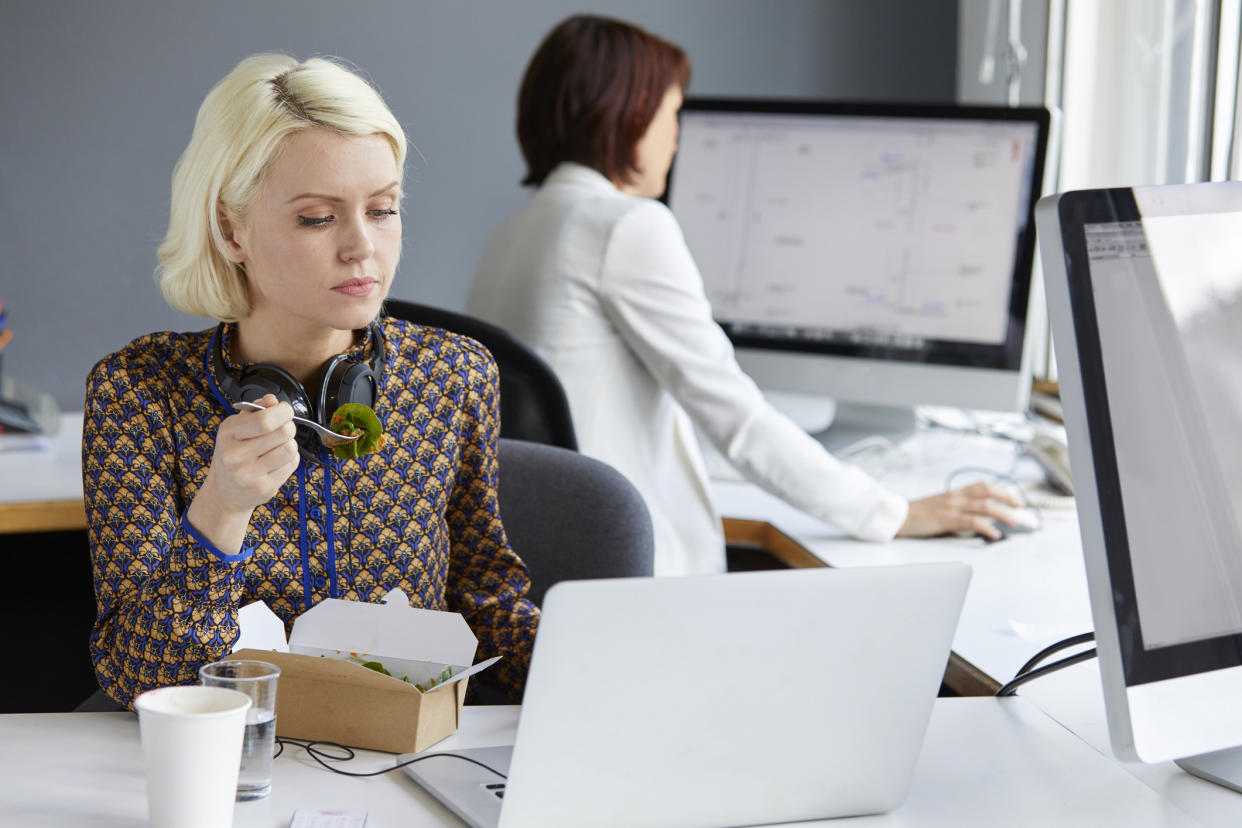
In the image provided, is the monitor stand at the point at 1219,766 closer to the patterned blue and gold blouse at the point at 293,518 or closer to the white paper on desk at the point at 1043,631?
the white paper on desk at the point at 1043,631

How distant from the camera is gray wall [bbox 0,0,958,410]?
2.41 meters

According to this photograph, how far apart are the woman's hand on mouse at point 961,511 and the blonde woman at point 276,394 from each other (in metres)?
0.60

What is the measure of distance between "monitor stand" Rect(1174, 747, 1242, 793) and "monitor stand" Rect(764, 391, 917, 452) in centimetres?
119

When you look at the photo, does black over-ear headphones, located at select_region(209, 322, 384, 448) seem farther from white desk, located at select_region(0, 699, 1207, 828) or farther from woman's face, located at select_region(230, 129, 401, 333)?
white desk, located at select_region(0, 699, 1207, 828)

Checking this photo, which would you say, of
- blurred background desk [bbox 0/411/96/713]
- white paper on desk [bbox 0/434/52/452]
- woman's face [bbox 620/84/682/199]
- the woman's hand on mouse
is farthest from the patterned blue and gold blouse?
blurred background desk [bbox 0/411/96/713]

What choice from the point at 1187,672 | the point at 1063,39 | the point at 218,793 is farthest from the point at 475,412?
the point at 1063,39

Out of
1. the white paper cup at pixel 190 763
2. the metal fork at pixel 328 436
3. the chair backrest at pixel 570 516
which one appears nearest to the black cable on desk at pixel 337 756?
the white paper cup at pixel 190 763

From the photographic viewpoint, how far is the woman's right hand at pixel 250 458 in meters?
0.88

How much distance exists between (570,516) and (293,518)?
338mm

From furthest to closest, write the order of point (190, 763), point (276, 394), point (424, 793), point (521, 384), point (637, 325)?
point (637, 325) → point (521, 384) → point (276, 394) → point (424, 793) → point (190, 763)

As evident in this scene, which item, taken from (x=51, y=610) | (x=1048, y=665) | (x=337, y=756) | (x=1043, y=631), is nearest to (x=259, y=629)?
(x=337, y=756)

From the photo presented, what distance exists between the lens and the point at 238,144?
3.59 feet

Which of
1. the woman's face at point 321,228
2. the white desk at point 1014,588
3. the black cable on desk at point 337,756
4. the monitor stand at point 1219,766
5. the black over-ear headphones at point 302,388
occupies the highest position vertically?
the woman's face at point 321,228

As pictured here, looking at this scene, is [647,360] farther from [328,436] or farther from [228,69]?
[228,69]
